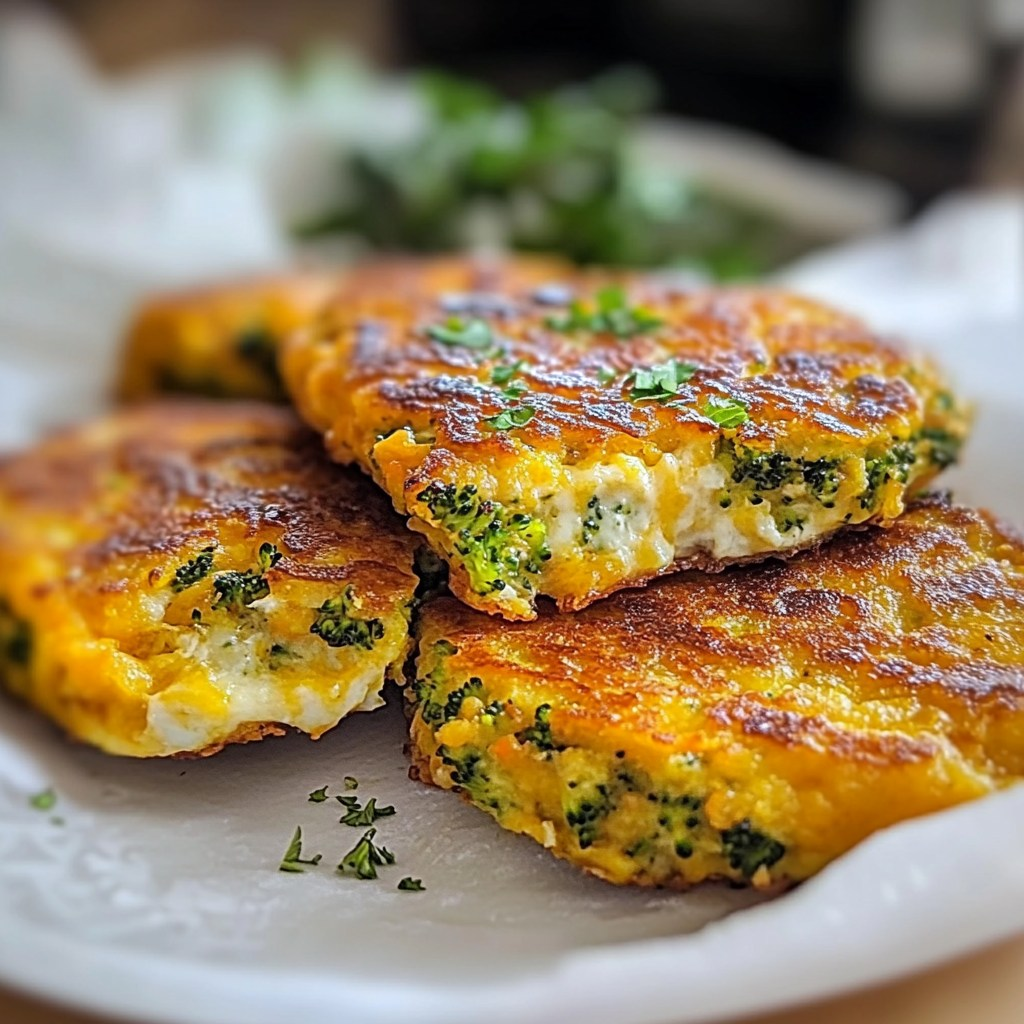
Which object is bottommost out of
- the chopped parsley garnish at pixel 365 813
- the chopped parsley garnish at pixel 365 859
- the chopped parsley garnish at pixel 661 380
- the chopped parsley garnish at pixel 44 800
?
the chopped parsley garnish at pixel 44 800

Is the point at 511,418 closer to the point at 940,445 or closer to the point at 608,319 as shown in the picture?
the point at 608,319

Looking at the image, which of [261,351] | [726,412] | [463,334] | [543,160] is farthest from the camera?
[543,160]

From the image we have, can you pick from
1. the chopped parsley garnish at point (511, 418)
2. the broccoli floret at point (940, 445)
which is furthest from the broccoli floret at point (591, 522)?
the broccoli floret at point (940, 445)

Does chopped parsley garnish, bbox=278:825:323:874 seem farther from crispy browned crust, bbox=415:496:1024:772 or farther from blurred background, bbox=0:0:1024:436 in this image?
blurred background, bbox=0:0:1024:436

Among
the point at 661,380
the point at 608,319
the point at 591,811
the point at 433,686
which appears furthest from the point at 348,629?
the point at 608,319

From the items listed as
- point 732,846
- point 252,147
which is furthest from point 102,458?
point 252,147

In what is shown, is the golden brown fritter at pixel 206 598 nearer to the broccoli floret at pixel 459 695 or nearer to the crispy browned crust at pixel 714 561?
the broccoli floret at pixel 459 695

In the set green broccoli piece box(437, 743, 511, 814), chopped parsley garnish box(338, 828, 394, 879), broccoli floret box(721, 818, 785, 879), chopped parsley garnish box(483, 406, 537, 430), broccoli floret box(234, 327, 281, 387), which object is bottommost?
chopped parsley garnish box(338, 828, 394, 879)

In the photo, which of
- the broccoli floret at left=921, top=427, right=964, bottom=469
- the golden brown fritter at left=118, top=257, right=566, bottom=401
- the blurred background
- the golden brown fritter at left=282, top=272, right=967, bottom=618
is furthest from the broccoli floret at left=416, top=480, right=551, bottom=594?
the blurred background
